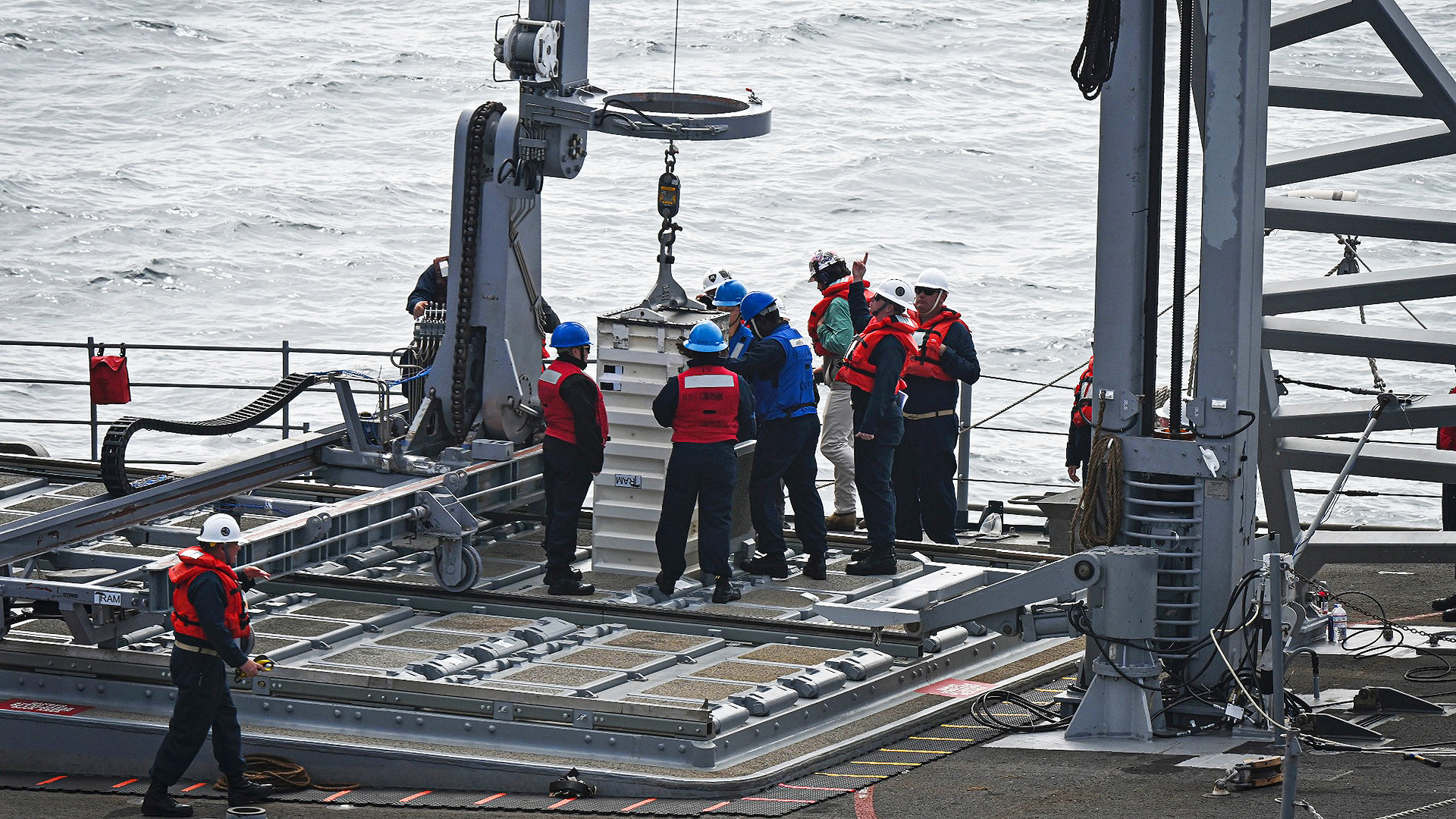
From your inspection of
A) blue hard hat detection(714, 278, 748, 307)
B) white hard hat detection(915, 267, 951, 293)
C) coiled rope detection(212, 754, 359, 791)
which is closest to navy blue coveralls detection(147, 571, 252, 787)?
coiled rope detection(212, 754, 359, 791)

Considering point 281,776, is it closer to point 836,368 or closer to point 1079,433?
point 836,368

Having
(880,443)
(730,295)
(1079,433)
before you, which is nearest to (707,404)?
(730,295)

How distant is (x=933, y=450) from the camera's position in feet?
46.5

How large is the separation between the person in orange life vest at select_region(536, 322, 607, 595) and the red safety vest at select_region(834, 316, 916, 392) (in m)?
1.73

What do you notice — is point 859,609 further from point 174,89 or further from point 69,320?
point 174,89

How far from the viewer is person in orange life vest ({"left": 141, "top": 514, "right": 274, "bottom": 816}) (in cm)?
972

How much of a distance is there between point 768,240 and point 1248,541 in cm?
3141

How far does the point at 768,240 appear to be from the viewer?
41.3 m

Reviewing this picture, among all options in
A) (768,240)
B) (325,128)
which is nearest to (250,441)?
(768,240)

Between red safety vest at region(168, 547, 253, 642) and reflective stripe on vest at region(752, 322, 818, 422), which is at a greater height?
reflective stripe on vest at region(752, 322, 818, 422)

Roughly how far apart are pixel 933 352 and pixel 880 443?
3.36ft

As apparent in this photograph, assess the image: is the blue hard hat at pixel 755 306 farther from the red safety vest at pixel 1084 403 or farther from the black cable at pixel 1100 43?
the black cable at pixel 1100 43

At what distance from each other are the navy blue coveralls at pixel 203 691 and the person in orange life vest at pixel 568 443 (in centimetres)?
348

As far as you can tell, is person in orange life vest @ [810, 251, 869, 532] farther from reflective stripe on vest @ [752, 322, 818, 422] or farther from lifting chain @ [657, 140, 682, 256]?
lifting chain @ [657, 140, 682, 256]
